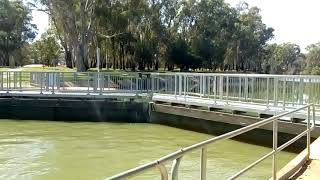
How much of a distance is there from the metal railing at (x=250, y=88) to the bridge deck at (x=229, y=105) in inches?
6.5

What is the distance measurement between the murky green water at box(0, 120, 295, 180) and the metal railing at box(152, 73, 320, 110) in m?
1.78

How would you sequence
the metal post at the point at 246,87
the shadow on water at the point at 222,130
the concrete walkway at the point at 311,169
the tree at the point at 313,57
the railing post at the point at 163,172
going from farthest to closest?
1. the tree at the point at 313,57
2. the metal post at the point at 246,87
3. the shadow on water at the point at 222,130
4. the concrete walkway at the point at 311,169
5. the railing post at the point at 163,172

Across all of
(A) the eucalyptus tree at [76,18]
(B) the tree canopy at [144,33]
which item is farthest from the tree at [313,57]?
(A) the eucalyptus tree at [76,18]

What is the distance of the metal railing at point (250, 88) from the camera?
49.2 ft

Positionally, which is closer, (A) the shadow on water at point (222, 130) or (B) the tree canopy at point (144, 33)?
(A) the shadow on water at point (222, 130)

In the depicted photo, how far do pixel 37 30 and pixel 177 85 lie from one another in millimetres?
88605

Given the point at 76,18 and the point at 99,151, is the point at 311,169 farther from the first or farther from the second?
the point at 76,18

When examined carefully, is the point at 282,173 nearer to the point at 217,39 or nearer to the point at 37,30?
the point at 217,39

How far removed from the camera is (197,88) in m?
Result: 21.0

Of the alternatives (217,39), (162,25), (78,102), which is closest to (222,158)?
(78,102)

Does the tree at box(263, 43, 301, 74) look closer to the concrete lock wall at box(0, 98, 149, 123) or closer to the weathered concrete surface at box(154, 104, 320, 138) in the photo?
the concrete lock wall at box(0, 98, 149, 123)

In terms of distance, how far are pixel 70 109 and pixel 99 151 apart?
31.5 ft

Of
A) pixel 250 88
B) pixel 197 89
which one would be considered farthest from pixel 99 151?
pixel 197 89

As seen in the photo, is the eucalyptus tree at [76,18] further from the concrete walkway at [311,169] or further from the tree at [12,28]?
the concrete walkway at [311,169]
